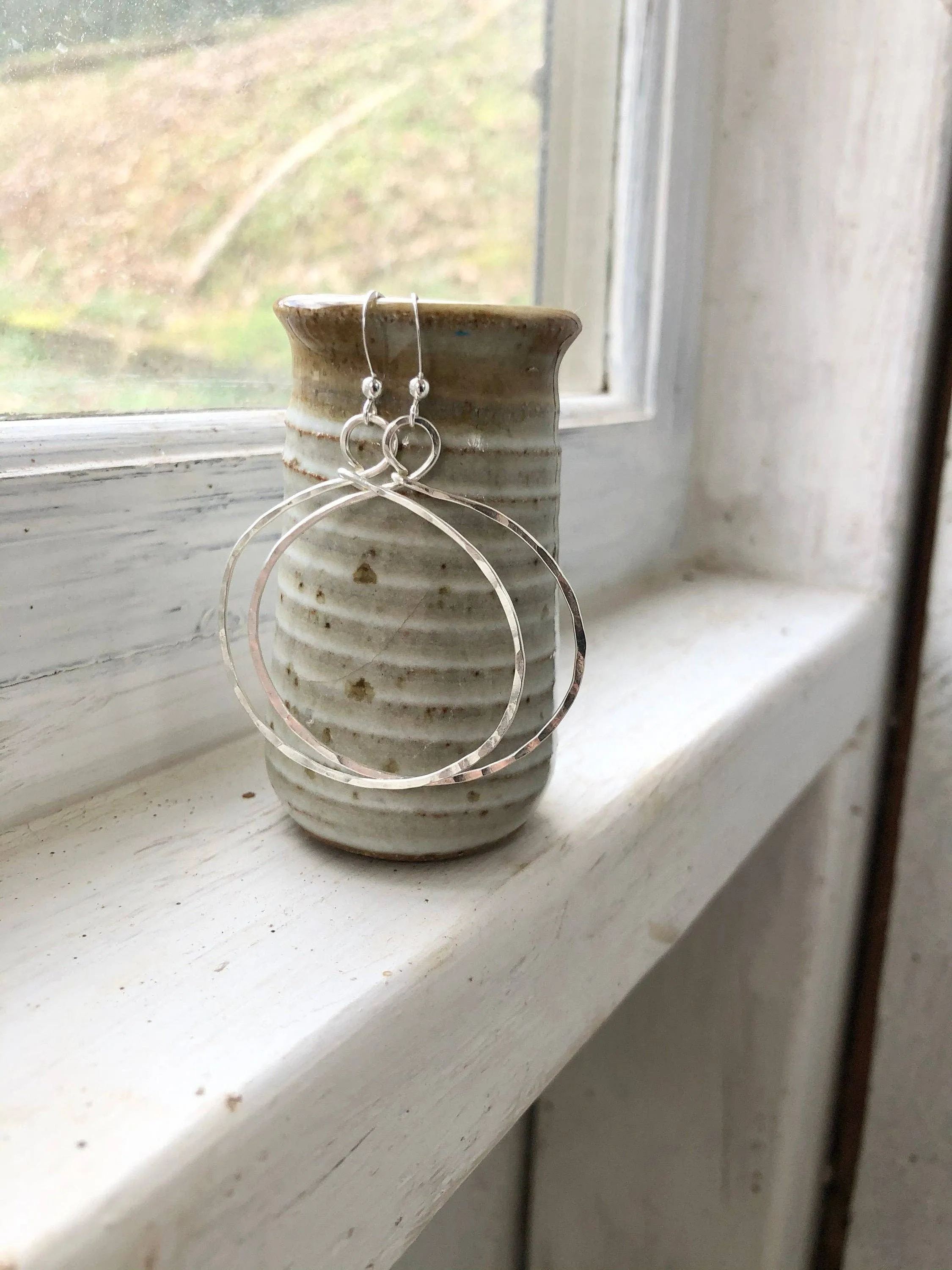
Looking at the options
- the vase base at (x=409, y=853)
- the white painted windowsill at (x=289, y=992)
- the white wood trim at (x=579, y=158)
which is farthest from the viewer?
the white wood trim at (x=579, y=158)

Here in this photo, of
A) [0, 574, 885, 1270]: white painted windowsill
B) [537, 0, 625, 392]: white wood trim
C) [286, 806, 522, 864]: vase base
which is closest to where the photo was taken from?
[0, 574, 885, 1270]: white painted windowsill

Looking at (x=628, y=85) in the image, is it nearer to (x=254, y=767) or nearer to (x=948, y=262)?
(x=948, y=262)

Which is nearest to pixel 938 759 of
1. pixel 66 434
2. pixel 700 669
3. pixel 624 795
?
pixel 700 669

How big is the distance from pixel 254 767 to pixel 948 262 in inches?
24.2

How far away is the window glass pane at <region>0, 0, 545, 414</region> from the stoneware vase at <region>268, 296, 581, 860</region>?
0.39 ft

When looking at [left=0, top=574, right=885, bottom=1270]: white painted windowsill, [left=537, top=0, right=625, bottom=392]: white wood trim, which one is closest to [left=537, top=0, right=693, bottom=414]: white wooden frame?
[left=537, top=0, right=625, bottom=392]: white wood trim

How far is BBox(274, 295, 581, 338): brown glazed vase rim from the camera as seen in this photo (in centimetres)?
31

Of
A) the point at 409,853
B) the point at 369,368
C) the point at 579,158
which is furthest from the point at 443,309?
the point at 579,158

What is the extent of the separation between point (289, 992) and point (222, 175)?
0.36m

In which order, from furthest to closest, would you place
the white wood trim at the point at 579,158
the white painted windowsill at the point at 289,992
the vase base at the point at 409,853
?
the white wood trim at the point at 579,158
the vase base at the point at 409,853
the white painted windowsill at the point at 289,992

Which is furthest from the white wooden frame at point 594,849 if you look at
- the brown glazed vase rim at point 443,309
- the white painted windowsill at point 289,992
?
the brown glazed vase rim at point 443,309

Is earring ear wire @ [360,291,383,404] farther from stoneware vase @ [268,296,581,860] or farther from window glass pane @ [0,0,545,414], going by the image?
window glass pane @ [0,0,545,414]

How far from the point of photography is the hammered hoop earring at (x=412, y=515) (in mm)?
318

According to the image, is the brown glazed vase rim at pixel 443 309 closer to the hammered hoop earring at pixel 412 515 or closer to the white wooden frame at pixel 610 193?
the hammered hoop earring at pixel 412 515
